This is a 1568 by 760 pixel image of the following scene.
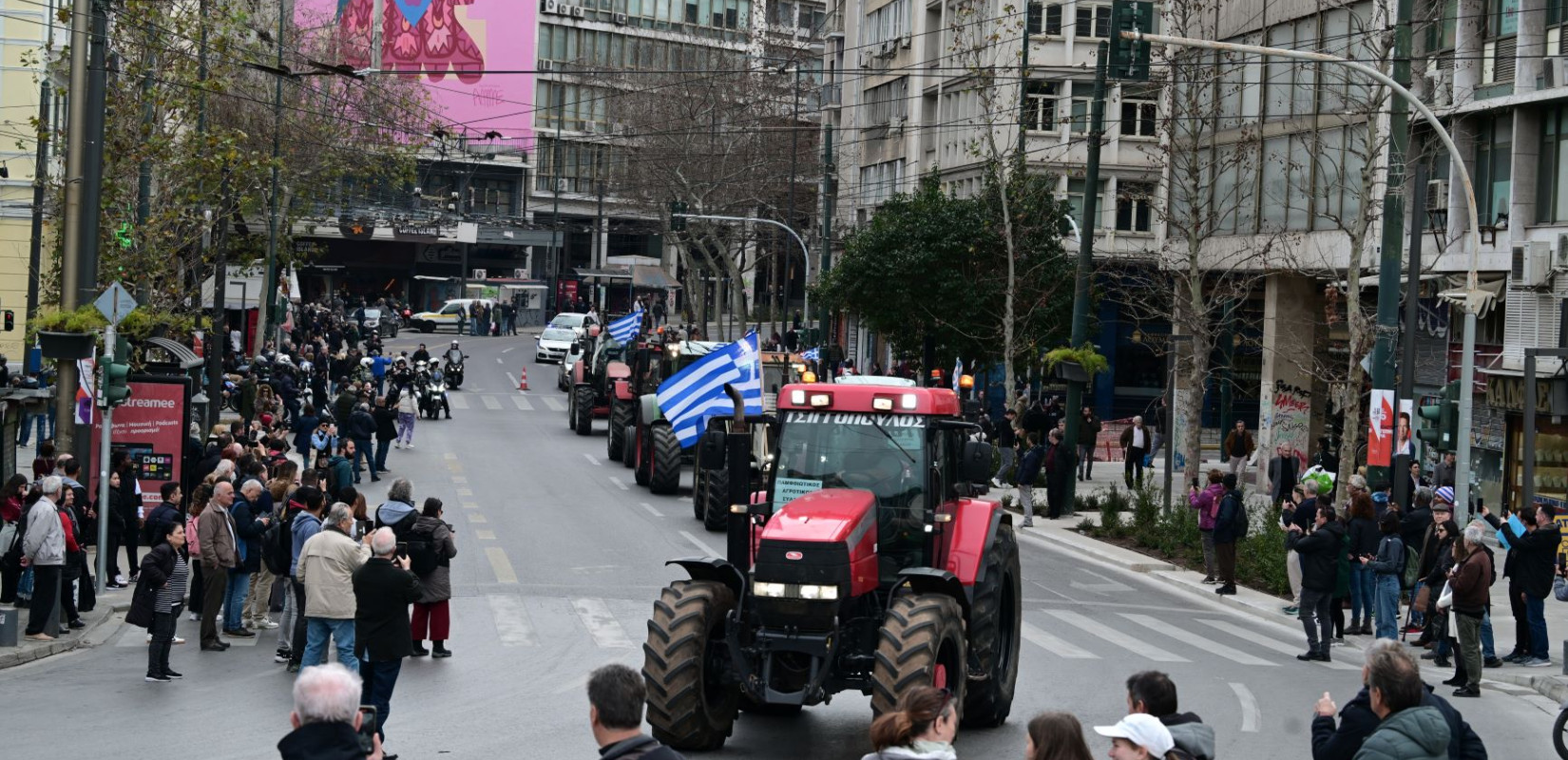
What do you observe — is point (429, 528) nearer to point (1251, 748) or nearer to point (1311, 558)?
point (1251, 748)

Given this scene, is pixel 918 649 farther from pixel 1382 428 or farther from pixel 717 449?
pixel 1382 428

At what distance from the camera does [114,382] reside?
19938 mm

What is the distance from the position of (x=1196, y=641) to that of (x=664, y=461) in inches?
533

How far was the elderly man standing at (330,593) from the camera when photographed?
544 inches

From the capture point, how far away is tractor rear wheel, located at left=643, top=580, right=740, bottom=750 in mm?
12445

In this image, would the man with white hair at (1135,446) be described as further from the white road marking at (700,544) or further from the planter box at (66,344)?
the planter box at (66,344)

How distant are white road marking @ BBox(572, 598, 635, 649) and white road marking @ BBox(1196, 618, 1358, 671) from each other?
22.8ft

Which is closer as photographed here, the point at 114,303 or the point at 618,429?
the point at 114,303

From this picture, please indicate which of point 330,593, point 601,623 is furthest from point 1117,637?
point 330,593

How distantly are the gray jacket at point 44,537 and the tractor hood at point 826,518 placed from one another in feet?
24.5

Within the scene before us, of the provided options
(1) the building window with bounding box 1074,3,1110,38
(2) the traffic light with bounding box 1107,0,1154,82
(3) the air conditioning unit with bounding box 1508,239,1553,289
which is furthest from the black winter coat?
(1) the building window with bounding box 1074,3,1110,38

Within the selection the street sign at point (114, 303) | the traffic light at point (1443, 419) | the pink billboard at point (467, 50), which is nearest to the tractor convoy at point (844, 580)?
the street sign at point (114, 303)

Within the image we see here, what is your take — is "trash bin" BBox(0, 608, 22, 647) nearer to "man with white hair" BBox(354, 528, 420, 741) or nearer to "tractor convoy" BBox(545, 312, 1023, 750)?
"man with white hair" BBox(354, 528, 420, 741)

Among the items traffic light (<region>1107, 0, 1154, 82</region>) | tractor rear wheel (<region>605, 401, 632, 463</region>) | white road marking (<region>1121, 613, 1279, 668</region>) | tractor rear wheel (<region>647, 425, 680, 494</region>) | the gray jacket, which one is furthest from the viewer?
tractor rear wheel (<region>605, 401, 632, 463</region>)
